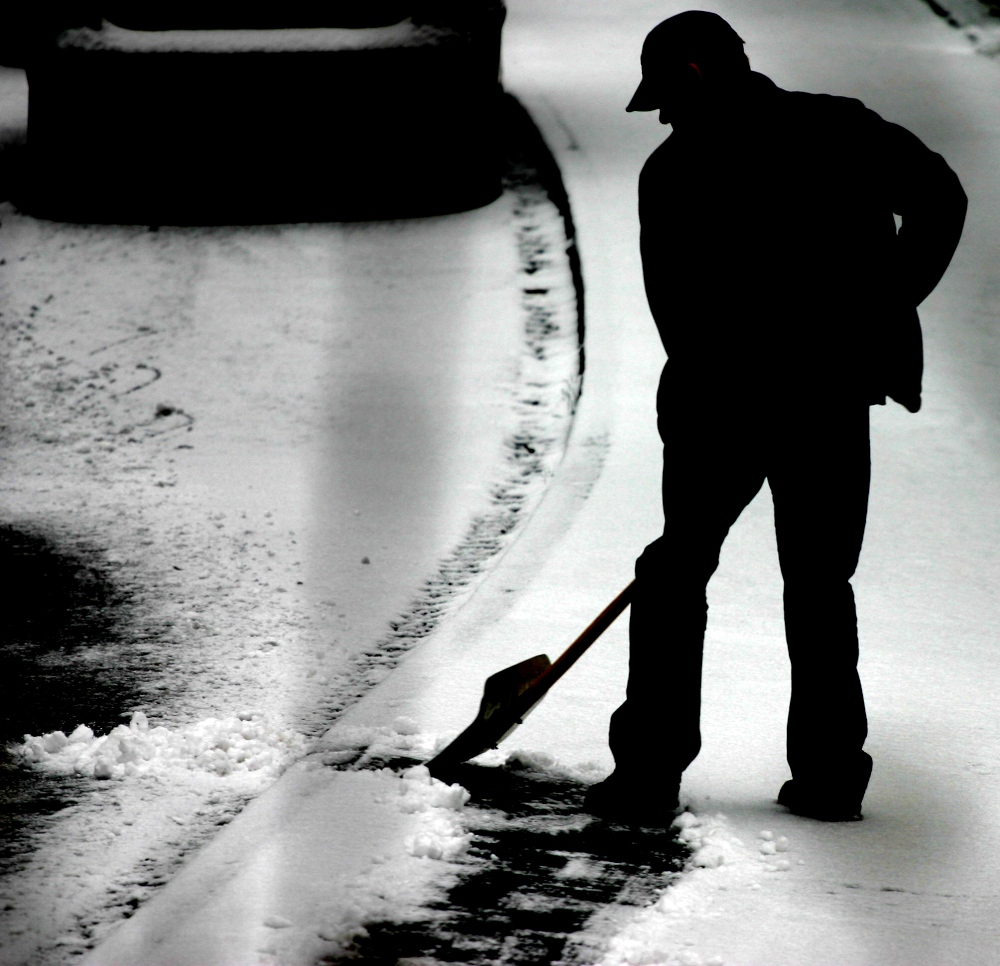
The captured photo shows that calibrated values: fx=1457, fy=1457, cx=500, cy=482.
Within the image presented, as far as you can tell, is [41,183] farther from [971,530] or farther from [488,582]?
[971,530]

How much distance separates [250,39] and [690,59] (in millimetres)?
5422

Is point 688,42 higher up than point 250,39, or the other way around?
point 688,42

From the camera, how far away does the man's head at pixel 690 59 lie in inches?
103

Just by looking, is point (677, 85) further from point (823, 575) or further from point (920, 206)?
point (823, 575)

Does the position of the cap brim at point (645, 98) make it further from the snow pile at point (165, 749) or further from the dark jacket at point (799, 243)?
the snow pile at point (165, 749)

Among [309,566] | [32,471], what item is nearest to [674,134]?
[309,566]

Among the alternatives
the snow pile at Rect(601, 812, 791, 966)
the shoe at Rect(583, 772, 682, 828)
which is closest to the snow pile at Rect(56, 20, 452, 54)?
the shoe at Rect(583, 772, 682, 828)

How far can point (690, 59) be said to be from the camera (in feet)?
8.59

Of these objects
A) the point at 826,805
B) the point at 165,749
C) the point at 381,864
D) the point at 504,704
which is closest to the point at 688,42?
the point at 504,704

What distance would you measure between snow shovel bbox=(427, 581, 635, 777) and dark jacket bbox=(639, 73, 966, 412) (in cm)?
58

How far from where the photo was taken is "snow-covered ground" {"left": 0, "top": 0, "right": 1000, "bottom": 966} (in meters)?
2.54

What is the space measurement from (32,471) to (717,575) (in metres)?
2.62

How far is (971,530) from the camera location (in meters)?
4.68

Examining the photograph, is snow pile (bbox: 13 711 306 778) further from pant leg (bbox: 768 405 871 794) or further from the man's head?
the man's head
